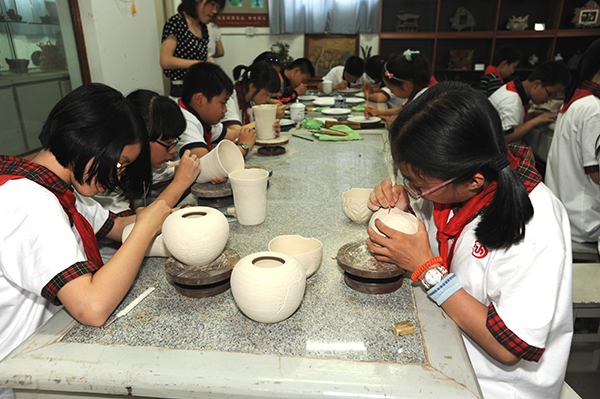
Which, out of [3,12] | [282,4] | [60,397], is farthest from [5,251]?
[282,4]

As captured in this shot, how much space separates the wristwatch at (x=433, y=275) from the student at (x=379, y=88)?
378cm

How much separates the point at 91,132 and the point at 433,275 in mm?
975

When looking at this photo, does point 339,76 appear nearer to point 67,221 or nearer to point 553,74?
point 553,74

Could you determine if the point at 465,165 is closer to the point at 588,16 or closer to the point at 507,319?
the point at 507,319

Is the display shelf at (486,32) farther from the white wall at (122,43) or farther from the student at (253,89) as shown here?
the student at (253,89)

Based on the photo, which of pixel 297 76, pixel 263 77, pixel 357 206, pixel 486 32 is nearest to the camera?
pixel 357 206

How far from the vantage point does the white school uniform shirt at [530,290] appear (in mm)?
842

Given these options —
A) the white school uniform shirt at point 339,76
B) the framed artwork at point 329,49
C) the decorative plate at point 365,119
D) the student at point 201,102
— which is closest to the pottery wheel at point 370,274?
the student at point 201,102

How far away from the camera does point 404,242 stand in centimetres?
102

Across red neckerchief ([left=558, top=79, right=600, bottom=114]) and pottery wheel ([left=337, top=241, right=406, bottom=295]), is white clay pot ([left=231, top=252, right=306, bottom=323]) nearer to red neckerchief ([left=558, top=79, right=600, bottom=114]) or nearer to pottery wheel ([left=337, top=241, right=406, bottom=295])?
pottery wheel ([left=337, top=241, right=406, bottom=295])

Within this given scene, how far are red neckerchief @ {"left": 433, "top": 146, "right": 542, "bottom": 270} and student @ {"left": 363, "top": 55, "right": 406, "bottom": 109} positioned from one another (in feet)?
11.7

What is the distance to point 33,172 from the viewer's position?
1027 mm

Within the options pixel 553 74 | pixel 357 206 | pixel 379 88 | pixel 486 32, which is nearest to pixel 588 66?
pixel 553 74

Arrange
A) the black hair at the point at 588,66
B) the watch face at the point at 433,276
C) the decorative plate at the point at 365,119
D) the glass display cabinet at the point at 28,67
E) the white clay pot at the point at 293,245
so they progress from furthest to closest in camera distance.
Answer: the decorative plate at the point at 365,119 → the glass display cabinet at the point at 28,67 → the black hair at the point at 588,66 → the white clay pot at the point at 293,245 → the watch face at the point at 433,276
